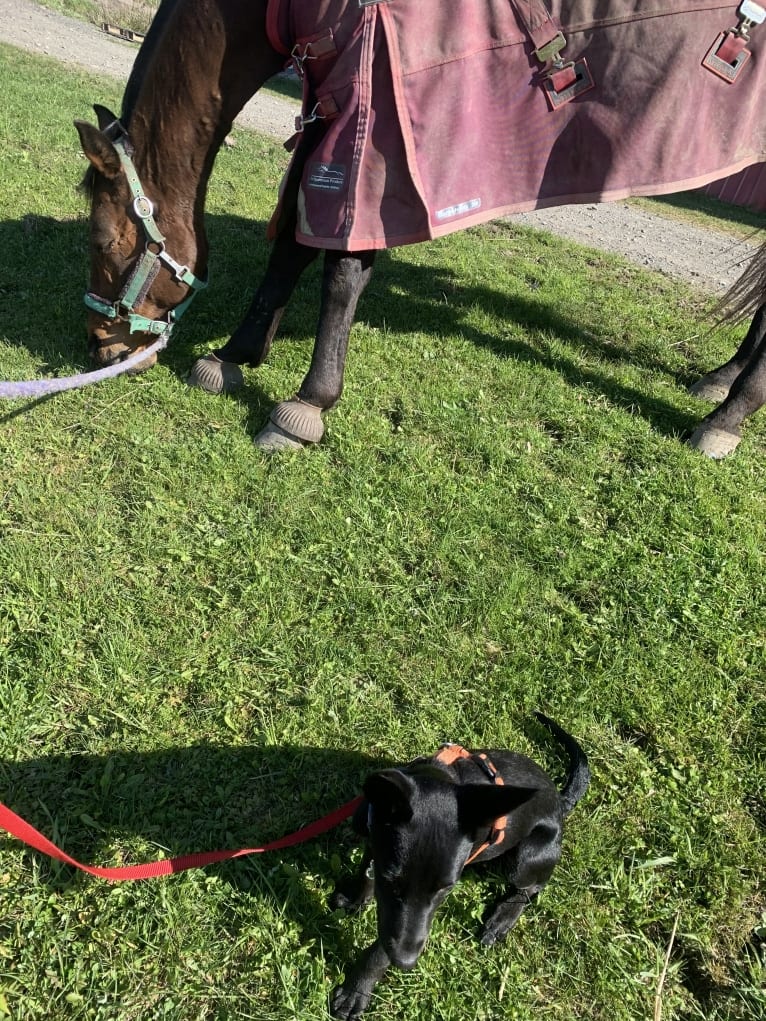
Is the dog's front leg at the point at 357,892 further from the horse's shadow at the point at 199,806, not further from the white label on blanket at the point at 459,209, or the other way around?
the white label on blanket at the point at 459,209

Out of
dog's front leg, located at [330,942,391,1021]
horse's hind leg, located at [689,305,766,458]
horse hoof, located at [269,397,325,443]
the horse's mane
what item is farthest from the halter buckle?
horse's hind leg, located at [689,305,766,458]

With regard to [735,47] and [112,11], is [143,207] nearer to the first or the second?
[735,47]

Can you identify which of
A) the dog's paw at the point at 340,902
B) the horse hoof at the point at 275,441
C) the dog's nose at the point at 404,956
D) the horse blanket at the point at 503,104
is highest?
the horse blanket at the point at 503,104

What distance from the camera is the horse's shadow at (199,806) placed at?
2.04 m

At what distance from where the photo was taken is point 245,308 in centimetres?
492

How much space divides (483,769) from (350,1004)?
0.77 meters

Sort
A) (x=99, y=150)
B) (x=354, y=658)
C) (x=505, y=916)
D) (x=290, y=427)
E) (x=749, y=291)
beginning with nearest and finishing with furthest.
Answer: (x=505, y=916) < (x=354, y=658) < (x=99, y=150) < (x=290, y=427) < (x=749, y=291)

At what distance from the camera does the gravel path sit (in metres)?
8.44

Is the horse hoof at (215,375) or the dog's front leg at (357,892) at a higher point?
the horse hoof at (215,375)

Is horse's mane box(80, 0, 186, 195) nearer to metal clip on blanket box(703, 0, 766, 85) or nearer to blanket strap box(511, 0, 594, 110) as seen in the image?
blanket strap box(511, 0, 594, 110)

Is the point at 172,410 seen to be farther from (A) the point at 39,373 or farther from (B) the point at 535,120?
(B) the point at 535,120

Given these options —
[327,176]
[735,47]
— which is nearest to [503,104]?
[327,176]

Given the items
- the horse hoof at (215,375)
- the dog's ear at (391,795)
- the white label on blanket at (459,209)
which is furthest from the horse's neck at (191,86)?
the dog's ear at (391,795)

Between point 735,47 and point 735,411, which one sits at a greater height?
point 735,47
